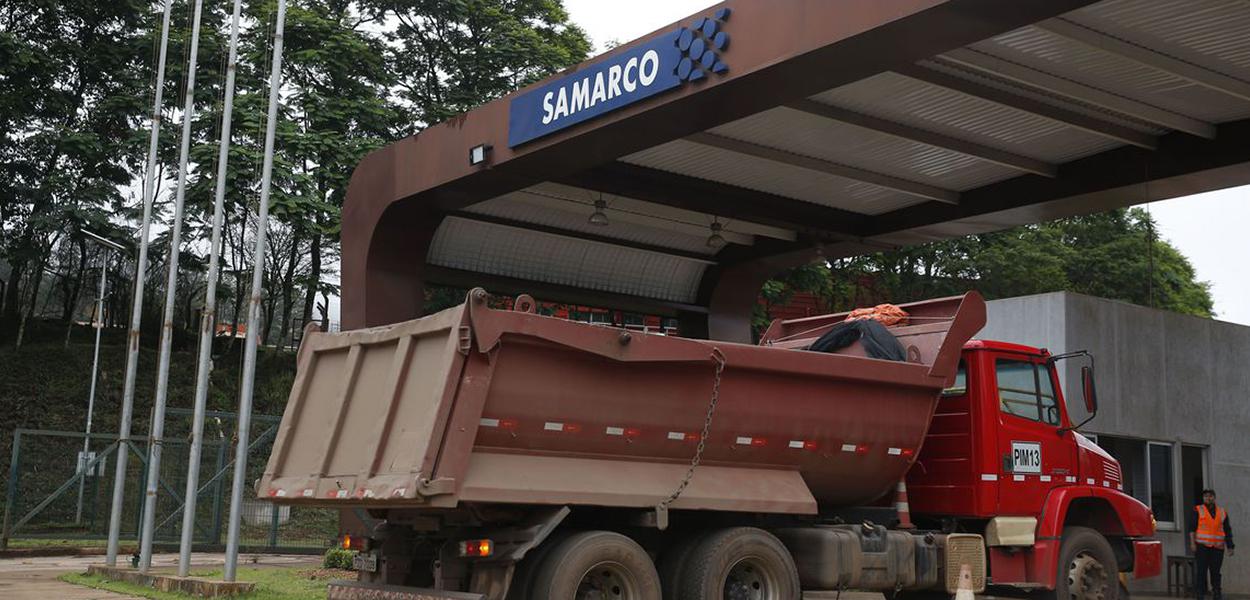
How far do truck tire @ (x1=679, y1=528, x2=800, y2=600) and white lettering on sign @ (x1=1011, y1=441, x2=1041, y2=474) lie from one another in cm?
313

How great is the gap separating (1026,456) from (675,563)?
4.30 metres

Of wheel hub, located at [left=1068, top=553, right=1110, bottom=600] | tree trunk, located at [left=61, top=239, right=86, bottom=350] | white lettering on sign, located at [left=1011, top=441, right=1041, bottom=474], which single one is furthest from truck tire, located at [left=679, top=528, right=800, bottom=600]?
tree trunk, located at [left=61, top=239, right=86, bottom=350]

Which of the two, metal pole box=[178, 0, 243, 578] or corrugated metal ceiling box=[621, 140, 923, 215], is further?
corrugated metal ceiling box=[621, 140, 923, 215]

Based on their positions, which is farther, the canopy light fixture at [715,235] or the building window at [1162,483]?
the building window at [1162,483]

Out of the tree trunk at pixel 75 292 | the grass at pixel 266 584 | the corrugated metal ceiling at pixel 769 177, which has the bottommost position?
the grass at pixel 266 584

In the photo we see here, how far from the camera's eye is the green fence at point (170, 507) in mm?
21734

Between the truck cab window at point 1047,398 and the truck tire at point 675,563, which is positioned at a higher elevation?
the truck cab window at point 1047,398

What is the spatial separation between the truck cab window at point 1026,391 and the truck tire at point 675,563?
395cm

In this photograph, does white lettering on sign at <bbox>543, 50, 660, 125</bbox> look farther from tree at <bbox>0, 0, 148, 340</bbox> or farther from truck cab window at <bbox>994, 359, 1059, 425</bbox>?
tree at <bbox>0, 0, 148, 340</bbox>

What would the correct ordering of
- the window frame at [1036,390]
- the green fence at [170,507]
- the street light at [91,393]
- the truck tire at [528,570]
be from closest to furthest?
the truck tire at [528,570] < the window frame at [1036,390] < the green fence at [170,507] < the street light at [91,393]

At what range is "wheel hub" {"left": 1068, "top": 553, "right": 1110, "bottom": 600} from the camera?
40.5ft

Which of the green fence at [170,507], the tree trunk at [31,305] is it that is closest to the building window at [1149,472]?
the green fence at [170,507]

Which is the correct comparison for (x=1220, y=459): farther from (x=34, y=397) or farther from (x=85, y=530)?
(x=34, y=397)

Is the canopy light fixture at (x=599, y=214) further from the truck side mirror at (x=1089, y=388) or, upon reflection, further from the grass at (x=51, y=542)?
the grass at (x=51, y=542)
